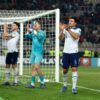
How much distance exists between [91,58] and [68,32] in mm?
22471

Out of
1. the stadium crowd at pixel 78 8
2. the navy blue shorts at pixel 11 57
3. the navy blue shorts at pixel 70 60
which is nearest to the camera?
the navy blue shorts at pixel 70 60

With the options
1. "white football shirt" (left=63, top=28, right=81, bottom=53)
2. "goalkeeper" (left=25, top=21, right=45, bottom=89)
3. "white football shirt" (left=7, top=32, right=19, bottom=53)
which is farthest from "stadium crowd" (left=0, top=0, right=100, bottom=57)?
"white football shirt" (left=63, top=28, right=81, bottom=53)

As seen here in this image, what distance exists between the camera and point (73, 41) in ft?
39.9

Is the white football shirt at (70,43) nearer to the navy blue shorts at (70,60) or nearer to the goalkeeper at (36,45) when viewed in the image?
the navy blue shorts at (70,60)

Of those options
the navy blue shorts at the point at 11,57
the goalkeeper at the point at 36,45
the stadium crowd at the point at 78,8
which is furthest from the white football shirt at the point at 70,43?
the stadium crowd at the point at 78,8

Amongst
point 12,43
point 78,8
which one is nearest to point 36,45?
point 12,43

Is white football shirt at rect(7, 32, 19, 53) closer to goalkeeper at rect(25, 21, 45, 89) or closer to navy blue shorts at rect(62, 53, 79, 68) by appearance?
goalkeeper at rect(25, 21, 45, 89)

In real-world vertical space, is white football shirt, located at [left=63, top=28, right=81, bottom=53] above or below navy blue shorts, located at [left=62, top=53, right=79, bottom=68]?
above

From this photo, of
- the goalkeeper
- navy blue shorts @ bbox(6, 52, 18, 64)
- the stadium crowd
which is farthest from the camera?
the stadium crowd

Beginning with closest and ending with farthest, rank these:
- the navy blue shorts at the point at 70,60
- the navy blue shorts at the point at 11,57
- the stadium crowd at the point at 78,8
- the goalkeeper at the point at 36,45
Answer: the navy blue shorts at the point at 70,60
the goalkeeper at the point at 36,45
the navy blue shorts at the point at 11,57
the stadium crowd at the point at 78,8

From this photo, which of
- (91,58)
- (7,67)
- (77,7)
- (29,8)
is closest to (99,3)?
(77,7)

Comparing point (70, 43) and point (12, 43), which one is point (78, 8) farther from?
point (70, 43)

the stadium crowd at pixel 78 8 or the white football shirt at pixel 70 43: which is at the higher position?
the stadium crowd at pixel 78 8

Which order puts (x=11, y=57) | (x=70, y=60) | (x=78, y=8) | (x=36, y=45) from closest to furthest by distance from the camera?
1. (x=70, y=60)
2. (x=36, y=45)
3. (x=11, y=57)
4. (x=78, y=8)
